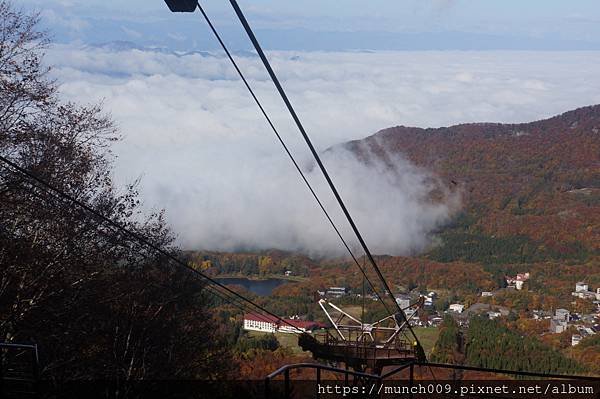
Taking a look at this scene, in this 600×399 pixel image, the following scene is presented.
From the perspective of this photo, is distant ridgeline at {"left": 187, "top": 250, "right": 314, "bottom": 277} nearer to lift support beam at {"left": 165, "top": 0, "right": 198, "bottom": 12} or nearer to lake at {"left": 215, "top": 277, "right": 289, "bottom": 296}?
lake at {"left": 215, "top": 277, "right": 289, "bottom": 296}

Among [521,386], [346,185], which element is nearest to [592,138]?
[346,185]

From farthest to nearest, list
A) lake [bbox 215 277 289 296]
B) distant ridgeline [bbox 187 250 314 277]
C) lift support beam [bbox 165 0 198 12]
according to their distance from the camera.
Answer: distant ridgeline [bbox 187 250 314 277] < lake [bbox 215 277 289 296] < lift support beam [bbox 165 0 198 12]

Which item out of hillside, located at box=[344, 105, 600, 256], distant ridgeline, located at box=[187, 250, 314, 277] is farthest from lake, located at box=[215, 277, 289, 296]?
hillside, located at box=[344, 105, 600, 256]

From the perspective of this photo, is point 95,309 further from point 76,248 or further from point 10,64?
point 10,64

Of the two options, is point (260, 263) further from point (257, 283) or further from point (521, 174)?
point (521, 174)

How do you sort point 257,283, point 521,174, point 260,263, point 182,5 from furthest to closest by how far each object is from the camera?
point 521,174 → point 260,263 → point 257,283 → point 182,5

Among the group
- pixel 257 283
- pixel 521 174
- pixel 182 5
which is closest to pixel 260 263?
pixel 257 283
